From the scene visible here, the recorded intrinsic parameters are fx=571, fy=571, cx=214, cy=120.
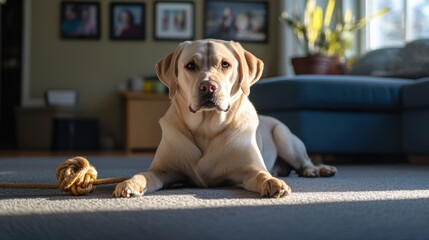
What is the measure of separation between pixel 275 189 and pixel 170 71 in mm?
576

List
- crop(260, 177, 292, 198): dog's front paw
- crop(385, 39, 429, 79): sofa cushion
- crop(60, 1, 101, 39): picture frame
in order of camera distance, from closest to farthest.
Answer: crop(260, 177, 292, 198): dog's front paw → crop(385, 39, 429, 79): sofa cushion → crop(60, 1, 101, 39): picture frame

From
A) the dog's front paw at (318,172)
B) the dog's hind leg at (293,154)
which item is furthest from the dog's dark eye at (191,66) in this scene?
the dog's front paw at (318,172)

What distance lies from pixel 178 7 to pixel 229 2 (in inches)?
24.4

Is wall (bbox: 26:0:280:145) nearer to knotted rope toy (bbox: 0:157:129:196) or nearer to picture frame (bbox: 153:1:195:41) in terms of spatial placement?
picture frame (bbox: 153:1:195:41)

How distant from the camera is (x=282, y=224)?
3.55 feet

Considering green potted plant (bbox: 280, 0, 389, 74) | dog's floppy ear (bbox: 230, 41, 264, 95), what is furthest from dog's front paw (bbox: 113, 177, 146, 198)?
green potted plant (bbox: 280, 0, 389, 74)

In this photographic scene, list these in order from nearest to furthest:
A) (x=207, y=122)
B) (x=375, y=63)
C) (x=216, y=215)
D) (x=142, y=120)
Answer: (x=216, y=215) → (x=207, y=122) → (x=375, y=63) → (x=142, y=120)

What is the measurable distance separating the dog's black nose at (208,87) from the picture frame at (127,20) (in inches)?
206

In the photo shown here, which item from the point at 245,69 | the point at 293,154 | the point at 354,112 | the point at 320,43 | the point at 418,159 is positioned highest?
the point at 320,43

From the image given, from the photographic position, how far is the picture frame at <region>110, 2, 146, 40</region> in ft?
22.1

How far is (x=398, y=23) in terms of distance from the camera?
541cm

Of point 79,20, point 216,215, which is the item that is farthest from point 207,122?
point 79,20

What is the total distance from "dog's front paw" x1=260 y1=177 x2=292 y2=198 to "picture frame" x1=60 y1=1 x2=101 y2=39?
18.2 feet

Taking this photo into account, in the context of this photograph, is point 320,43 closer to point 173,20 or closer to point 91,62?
point 173,20
